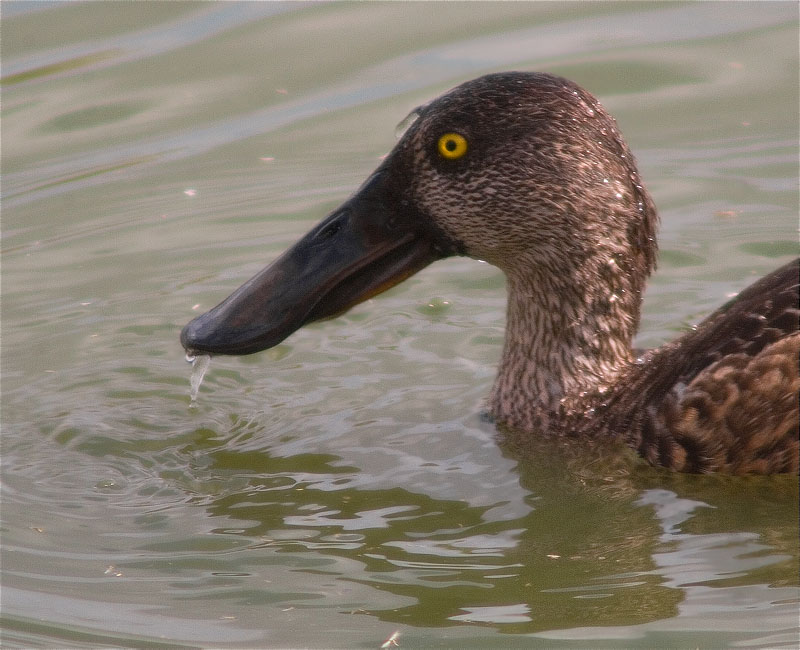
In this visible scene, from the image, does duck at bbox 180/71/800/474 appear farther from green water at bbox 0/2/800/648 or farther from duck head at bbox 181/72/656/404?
green water at bbox 0/2/800/648

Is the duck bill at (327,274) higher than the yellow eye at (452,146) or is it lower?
lower

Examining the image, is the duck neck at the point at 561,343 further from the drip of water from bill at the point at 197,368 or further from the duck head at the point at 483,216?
the drip of water from bill at the point at 197,368

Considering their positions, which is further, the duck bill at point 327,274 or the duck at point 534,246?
the duck bill at point 327,274

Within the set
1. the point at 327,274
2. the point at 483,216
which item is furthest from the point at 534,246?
the point at 327,274

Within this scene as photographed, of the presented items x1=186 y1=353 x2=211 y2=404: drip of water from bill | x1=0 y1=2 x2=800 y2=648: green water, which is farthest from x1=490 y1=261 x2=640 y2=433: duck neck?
x1=186 y1=353 x2=211 y2=404: drip of water from bill

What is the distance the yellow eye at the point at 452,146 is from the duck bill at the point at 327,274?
30 centimetres

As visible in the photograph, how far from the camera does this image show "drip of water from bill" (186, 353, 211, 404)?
6551 mm

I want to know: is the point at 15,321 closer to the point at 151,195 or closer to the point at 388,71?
the point at 151,195

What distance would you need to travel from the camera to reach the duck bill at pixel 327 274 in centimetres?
648

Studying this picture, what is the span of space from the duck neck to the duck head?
0.02 meters

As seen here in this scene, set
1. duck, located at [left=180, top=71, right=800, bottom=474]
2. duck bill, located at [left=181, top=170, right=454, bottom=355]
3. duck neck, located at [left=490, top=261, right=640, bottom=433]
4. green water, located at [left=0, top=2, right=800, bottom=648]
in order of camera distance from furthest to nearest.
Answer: duck neck, located at [left=490, top=261, right=640, bottom=433] < duck bill, located at [left=181, top=170, right=454, bottom=355] < duck, located at [left=180, top=71, right=800, bottom=474] < green water, located at [left=0, top=2, right=800, bottom=648]

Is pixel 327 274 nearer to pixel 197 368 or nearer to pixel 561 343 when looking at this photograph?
pixel 197 368

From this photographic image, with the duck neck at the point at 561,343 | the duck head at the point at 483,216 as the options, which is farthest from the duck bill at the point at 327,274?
the duck neck at the point at 561,343

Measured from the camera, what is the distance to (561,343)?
6852 mm
